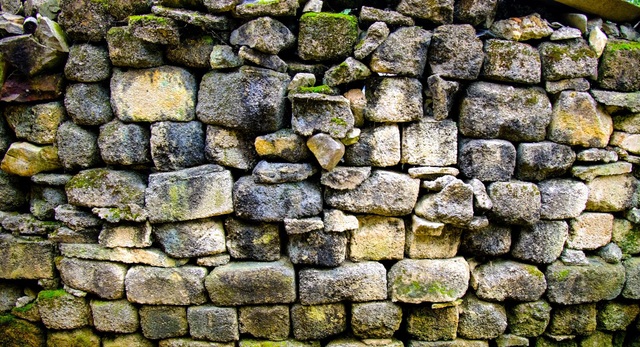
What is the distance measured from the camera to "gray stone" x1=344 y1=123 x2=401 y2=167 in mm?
2785

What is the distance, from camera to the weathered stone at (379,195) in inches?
110

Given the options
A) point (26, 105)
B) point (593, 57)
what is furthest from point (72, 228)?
point (593, 57)

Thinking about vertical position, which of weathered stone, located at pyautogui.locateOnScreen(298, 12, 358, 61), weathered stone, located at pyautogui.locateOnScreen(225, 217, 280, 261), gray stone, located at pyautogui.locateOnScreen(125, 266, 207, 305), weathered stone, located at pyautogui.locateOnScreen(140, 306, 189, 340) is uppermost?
weathered stone, located at pyautogui.locateOnScreen(298, 12, 358, 61)

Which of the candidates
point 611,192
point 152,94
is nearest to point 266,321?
point 152,94

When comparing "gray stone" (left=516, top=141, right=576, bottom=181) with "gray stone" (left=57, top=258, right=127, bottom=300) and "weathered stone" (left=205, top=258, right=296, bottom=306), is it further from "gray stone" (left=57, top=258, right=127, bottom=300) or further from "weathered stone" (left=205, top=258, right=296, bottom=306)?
"gray stone" (left=57, top=258, right=127, bottom=300)

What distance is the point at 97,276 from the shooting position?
293 cm

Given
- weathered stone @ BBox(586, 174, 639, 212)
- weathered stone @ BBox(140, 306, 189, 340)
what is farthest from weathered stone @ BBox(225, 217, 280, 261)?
weathered stone @ BBox(586, 174, 639, 212)

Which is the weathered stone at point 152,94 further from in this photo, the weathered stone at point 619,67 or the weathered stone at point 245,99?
the weathered stone at point 619,67

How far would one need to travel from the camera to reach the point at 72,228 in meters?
2.92

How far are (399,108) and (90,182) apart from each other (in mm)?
2087

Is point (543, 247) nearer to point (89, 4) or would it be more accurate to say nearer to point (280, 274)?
point (280, 274)

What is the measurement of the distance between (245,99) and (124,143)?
2.84 feet

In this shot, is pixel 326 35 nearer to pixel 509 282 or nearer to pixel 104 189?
pixel 104 189

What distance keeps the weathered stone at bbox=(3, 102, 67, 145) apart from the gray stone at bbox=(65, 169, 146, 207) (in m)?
0.37
